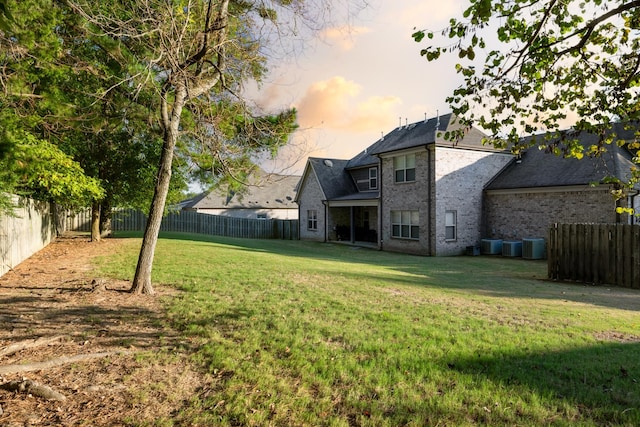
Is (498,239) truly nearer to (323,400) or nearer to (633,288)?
(633,288)

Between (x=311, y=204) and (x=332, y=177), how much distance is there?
2.60m

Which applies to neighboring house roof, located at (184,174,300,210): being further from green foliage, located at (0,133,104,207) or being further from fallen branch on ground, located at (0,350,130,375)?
fallen branch on ground, located at (0,350,130,375)

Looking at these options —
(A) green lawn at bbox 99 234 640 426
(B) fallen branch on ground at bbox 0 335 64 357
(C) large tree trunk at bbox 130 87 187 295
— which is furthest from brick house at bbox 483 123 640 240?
(B) fallen branch on ground at bbox 0 335 64 357

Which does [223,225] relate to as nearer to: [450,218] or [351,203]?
[351,203]

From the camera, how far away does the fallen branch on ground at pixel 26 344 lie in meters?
5.18

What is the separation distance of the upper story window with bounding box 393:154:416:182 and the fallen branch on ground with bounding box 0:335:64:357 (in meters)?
19.8

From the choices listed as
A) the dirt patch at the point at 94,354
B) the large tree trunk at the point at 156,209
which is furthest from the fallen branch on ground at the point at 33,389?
the large tree trunk at the point at 156,209

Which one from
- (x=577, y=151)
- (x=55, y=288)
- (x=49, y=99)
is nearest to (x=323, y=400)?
(x=577, y=151)

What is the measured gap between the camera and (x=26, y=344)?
5.48 m

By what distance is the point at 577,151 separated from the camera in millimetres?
6738

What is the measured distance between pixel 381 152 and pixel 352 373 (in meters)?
21.2

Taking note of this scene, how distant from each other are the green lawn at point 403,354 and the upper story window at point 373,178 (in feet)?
59.9

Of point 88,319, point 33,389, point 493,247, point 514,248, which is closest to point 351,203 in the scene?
point 493,247

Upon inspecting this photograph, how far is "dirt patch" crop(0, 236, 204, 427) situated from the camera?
3.94m
